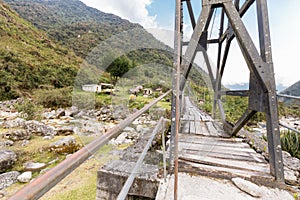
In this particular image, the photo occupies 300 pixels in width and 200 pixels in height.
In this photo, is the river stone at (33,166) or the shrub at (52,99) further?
the shrub at (52,99)

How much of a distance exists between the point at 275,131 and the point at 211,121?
1772mm

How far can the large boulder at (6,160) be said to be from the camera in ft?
9.75

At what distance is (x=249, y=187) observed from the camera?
969 millimetres

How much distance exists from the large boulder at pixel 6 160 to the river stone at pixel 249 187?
12.9 feet

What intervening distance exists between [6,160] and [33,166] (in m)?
0.60

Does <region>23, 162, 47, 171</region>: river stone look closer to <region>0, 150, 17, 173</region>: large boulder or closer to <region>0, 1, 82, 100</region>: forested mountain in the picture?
<region>0, 150, 17, 173</region>: large boulder

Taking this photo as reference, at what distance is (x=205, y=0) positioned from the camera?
51.8 inches

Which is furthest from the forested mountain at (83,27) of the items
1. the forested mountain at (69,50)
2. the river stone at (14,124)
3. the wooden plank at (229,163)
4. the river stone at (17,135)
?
the river stone at (17,135)

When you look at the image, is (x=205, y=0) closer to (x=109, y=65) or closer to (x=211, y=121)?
(x=211, y=121)

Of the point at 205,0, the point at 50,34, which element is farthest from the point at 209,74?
the point at 50,34

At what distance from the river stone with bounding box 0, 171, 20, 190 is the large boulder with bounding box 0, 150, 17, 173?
39 centimetres

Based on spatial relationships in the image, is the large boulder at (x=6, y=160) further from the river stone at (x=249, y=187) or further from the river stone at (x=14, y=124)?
the river stone at (x=249, y=187)

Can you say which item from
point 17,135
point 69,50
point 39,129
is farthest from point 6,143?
point 69,50

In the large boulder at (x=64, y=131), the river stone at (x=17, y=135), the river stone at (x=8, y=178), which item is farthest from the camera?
the large boulder at (x=64, y=131)
